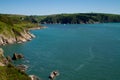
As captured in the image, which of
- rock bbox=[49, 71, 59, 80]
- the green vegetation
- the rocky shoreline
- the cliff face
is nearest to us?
the green vegetation

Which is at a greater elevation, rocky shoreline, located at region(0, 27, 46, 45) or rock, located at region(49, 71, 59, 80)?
rock, located at region(49, 71, 59, 80)

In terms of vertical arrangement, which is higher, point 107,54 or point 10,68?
point 10,68

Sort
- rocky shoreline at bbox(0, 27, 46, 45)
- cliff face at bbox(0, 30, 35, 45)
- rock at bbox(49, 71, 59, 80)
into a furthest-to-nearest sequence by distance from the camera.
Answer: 1. cliff face at bbox(0, 30, 35, 45)
2. rocky shoreline at bbox(0, 27, 46, 45)
3. rock at bbox(49, 71, 59, 80)

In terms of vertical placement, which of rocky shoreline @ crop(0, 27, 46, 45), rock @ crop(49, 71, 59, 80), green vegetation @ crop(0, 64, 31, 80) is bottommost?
rocky shoreline @ crop(0, 27, 46, 45)

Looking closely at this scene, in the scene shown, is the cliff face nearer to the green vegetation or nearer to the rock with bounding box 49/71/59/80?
the rock with bounding box 49/71/59/80

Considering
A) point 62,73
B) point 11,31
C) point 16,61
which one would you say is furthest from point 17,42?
point 62,73

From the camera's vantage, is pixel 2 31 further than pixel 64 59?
Yes

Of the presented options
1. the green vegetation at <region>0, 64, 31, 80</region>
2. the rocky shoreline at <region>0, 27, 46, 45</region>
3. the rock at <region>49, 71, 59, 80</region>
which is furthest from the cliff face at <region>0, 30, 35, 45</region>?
the green vegetation at <region>0, 64, 31, 80</region>

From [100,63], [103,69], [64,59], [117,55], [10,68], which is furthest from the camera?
[117,55]

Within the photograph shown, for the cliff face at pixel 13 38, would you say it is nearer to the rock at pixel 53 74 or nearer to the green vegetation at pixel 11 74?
the rock at pixel 53 74

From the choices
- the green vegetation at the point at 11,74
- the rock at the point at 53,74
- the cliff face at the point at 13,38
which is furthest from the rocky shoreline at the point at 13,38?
the green vegetation at the point at 11,74

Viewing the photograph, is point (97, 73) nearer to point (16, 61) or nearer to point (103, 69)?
point (103, 69)
